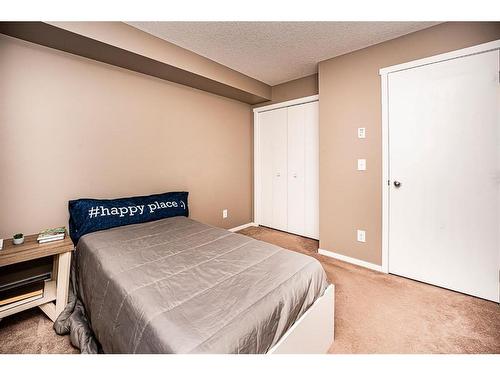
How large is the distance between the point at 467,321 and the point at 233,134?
312cm

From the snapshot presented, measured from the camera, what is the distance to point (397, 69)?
6.83 ft

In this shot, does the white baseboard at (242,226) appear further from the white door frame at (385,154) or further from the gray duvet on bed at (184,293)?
the white door frame at (385,154)

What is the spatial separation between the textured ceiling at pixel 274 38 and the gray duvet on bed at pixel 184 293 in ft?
5.87

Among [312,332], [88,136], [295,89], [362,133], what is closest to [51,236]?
→ [88,136]

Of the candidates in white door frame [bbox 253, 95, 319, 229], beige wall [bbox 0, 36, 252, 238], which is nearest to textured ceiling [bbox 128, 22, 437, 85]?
beige wall [bbox 0, 36, 252, 238]

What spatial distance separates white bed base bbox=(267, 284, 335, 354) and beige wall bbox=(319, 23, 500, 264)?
4.20 feet

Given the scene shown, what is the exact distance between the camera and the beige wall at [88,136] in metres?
1.74

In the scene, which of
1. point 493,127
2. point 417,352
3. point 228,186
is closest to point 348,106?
point 493,127

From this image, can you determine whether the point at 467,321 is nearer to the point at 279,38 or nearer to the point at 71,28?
the point at 279,38

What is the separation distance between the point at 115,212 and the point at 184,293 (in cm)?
137

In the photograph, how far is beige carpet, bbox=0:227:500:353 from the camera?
1.33m

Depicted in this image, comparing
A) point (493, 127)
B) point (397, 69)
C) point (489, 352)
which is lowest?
point (489, 352)

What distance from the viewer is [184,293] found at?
40.4 inches

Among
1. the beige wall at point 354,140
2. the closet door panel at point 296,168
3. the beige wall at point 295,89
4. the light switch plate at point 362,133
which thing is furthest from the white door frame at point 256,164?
the light switch plate at point 362,133
